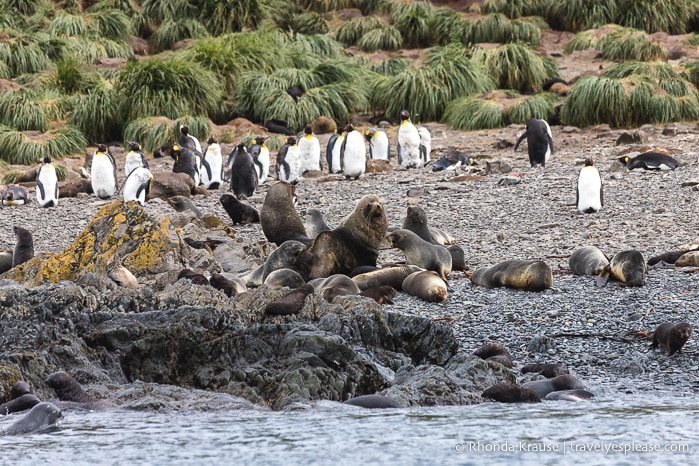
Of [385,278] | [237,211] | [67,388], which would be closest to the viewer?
[67,388]

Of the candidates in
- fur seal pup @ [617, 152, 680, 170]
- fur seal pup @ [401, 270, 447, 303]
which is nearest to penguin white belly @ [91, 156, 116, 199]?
fur seal pup @ [617, 152, 680, 170]

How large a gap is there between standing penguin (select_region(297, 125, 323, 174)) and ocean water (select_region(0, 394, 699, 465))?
10.9 m

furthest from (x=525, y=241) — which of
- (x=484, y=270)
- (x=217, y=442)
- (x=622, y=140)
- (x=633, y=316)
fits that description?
(x=622, y=140)

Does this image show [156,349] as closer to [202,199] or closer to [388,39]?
[202,199]

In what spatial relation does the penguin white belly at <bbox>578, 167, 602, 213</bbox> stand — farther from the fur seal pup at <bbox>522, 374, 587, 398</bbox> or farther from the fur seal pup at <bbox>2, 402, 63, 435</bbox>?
the fur seal pup at <bbox>2, 402, 63, 435</bbox>

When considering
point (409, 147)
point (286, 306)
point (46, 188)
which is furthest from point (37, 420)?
point (409, 147)

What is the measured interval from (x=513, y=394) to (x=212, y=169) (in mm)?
10307

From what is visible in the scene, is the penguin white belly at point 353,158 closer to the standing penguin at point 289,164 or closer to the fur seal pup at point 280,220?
the standing penguin at point 289,164

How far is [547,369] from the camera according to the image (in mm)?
4855

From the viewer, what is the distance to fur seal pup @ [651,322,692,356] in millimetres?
4988

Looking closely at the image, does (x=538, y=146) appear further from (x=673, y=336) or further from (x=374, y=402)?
(x=374, y=402)

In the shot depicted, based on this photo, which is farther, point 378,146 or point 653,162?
point 378,146

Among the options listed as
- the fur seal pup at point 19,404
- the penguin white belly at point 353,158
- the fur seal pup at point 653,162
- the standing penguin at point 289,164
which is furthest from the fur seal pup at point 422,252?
the standing penguin at point 289,164

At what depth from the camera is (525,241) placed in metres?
8.76
